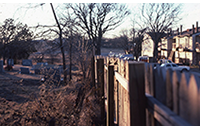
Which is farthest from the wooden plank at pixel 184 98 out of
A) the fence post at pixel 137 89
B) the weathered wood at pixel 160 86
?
the fence post at pixel 137 89

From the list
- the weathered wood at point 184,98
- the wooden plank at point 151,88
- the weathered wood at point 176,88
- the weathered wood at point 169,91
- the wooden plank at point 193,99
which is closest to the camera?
the wooden plank at point 193,99

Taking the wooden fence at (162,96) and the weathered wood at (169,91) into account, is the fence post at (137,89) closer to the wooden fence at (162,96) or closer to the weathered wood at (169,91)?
the wooden fence at (162,96)

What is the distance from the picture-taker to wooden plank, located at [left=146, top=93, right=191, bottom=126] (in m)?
1.46

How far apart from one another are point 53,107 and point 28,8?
203 inches

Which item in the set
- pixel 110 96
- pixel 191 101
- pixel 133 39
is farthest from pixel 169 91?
pixel 133 39

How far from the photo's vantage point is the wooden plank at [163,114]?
57.3 inches

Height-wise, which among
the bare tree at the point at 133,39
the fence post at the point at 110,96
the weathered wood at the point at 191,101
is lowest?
the fence post at the point at 110,96

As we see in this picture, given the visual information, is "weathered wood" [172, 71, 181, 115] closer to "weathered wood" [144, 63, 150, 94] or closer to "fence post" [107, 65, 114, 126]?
"weathered wood" [144, 63, 150, 94]

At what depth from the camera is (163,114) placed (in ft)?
5.48

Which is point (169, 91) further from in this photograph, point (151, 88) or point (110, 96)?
point (110, 96)

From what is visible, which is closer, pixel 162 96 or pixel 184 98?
pixel 184 98

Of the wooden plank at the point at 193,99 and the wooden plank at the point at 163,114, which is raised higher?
the wooden plank at the point at 193,99

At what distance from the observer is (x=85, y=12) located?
82.0 feet

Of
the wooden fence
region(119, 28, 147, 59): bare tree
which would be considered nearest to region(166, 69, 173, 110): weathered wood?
the wooden fence
